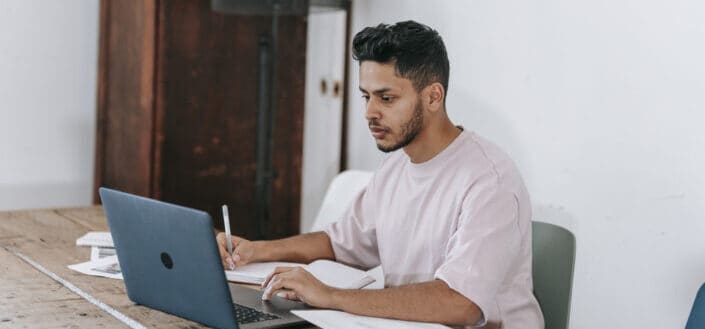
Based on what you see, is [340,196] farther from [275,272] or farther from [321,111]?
[321,111]

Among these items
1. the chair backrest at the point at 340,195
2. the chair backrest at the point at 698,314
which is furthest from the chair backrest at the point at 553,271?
the chair backrest at the point at 340,195

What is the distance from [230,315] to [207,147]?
1.88 m

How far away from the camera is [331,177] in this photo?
12.2 ft

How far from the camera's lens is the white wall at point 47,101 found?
349 cm

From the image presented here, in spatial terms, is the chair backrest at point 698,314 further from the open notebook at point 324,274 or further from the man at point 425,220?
the open notebook at point 324,274

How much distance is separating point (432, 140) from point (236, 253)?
479 millimetres

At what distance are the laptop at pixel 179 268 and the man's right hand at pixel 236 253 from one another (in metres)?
0.18

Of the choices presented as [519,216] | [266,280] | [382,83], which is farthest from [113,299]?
[519,216]

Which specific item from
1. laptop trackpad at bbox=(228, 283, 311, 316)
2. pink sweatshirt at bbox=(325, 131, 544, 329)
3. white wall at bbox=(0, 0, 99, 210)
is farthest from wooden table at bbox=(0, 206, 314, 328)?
white wall at bbox=(0, 0, 99, 210)

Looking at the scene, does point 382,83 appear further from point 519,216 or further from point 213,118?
point 213,118

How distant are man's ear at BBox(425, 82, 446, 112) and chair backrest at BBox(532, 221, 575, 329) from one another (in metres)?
0.34

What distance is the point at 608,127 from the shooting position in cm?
255

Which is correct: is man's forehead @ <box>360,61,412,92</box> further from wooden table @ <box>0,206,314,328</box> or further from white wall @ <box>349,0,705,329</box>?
white wall @ <box>349,0,705,329</box>

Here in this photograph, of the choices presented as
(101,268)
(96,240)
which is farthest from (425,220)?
(96,240)
